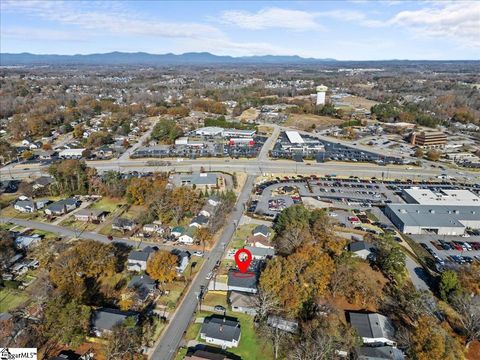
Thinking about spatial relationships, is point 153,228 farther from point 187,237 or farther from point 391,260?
point 391,260

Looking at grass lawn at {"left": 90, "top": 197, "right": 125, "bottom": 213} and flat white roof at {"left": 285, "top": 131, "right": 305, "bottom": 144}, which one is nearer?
grass lawn at {"left": 90, "top": 197, "right": 125, "bottom": 213}

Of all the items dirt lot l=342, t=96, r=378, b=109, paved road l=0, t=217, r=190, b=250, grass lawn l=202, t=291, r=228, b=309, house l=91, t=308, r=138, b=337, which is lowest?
grass lawn l=202, t=291, r=228, b=309

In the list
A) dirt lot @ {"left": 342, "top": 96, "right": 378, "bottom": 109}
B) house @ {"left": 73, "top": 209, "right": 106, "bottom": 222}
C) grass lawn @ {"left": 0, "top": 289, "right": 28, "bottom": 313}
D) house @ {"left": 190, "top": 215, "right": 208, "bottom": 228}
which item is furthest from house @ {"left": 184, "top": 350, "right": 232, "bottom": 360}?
dirt lot @ {"left": 342, "top": 96, "right": 378, "bottom": 109}

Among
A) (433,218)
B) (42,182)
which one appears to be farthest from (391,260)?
(42,182)

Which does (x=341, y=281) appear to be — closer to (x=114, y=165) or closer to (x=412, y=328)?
(x=412, y=328)

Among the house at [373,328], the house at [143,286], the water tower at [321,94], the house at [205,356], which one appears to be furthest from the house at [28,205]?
the water tower at [321,94]

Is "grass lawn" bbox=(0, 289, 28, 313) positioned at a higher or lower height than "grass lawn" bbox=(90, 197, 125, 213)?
lower

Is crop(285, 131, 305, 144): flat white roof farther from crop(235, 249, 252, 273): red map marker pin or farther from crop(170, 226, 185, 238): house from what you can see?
crop(235, 249, 252, 273): red map marker pin
